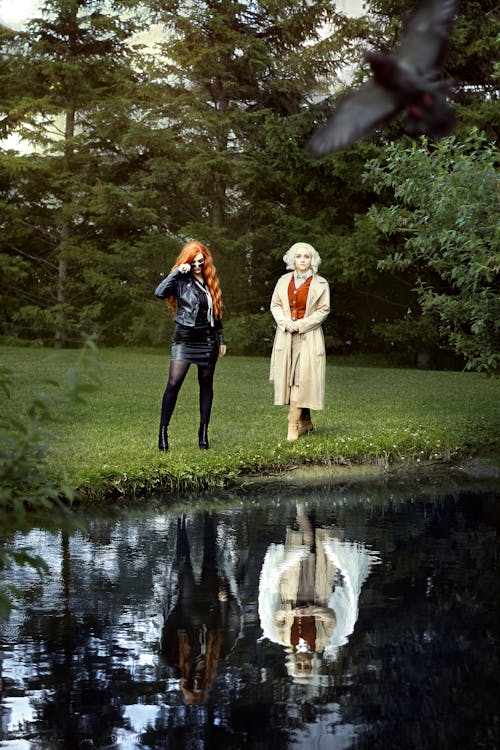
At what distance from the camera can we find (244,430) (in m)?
12.6

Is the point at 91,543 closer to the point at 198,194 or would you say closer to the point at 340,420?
the point at 340,420

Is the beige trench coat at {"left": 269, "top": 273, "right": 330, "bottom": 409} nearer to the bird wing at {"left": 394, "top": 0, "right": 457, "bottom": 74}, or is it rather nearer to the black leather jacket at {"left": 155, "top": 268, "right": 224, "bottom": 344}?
the black leather jacket at {"left": 155, "top": 268, "right": 224, "bottom": 344}

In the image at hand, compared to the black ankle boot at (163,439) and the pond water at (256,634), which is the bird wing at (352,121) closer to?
the pond water at (256,634)

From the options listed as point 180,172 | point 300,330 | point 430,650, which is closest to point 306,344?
point 300,330

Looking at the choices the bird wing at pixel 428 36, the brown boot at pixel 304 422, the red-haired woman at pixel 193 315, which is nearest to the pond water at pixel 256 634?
the red-haired woman at pixel 193 315

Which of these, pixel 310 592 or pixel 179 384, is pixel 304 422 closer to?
pixel 179 384

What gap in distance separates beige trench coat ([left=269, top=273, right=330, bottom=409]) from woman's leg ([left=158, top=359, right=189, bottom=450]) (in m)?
1.18

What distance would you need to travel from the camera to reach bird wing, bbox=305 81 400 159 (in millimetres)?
1979

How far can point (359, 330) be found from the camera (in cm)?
3027

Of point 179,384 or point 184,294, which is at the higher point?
point 184,294

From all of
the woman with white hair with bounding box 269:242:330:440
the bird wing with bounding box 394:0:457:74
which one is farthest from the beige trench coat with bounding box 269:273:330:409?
the bird wing with bounding box 394:0:457:74

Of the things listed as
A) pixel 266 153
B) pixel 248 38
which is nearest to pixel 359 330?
pixel 266 153

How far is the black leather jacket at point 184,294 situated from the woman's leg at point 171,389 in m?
0.42

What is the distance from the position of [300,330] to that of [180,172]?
21.5 metres
